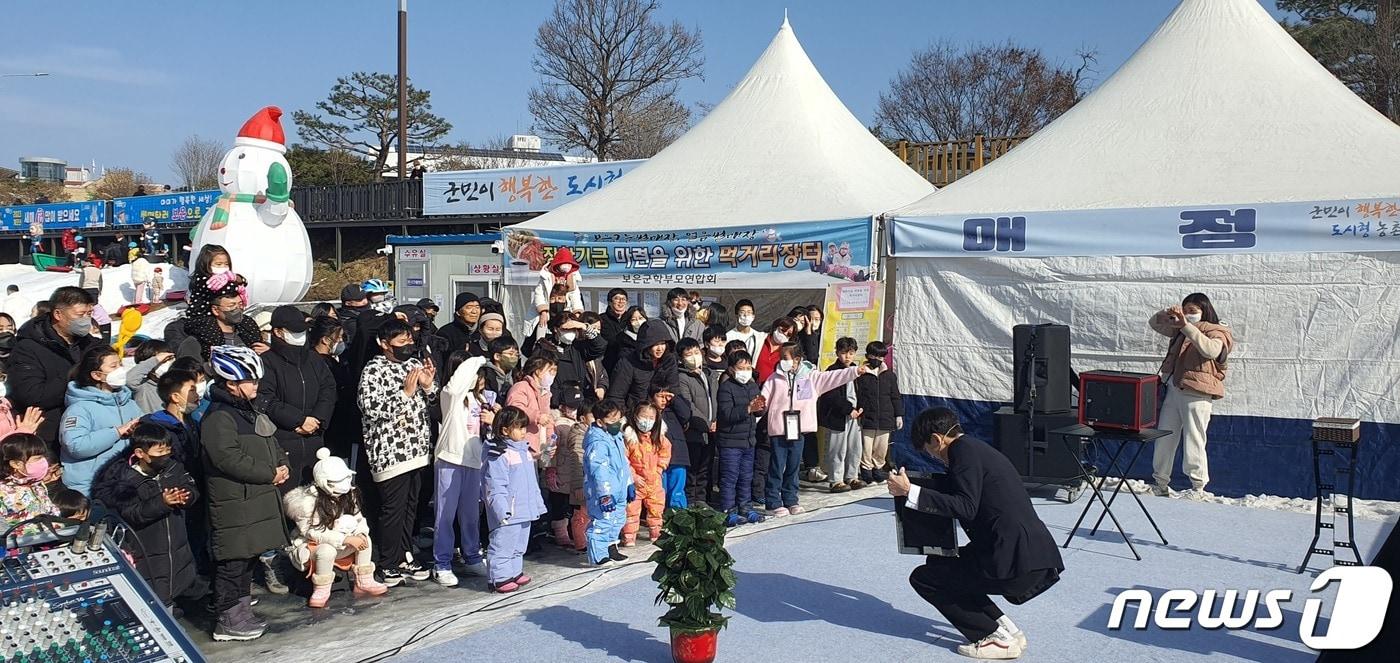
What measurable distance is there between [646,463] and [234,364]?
2751 mm

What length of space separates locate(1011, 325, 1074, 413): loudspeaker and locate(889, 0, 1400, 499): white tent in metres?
0.71

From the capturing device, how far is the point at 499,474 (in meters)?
5.95

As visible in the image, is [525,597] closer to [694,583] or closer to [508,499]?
[508,499]

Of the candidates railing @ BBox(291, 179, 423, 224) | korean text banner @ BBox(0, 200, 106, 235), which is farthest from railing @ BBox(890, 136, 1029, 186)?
korean text banner @ BBox(0, 200, 106, 235)

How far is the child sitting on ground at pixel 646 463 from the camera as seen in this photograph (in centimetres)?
695

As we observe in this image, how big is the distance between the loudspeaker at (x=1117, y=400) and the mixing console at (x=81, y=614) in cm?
553

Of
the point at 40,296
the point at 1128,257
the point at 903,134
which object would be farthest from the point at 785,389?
the point at 903,134

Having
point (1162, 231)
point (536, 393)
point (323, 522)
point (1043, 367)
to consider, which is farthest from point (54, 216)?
point (1162, 231)

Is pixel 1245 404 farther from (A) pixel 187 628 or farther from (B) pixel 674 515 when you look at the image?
(A) pixel 187 628

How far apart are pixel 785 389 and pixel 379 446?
3.14 metres

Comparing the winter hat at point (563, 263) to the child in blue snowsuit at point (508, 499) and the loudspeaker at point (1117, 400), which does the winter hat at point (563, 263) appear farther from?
the loudspeaker at point (1117, 400)

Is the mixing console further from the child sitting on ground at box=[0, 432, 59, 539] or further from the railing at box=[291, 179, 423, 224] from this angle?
the railing at box=[291, 179, 423, 224]

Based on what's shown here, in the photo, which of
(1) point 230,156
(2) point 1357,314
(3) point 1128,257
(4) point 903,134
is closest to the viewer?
(2) point 1357,314

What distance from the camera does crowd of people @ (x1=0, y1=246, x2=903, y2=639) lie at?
5176 mm
